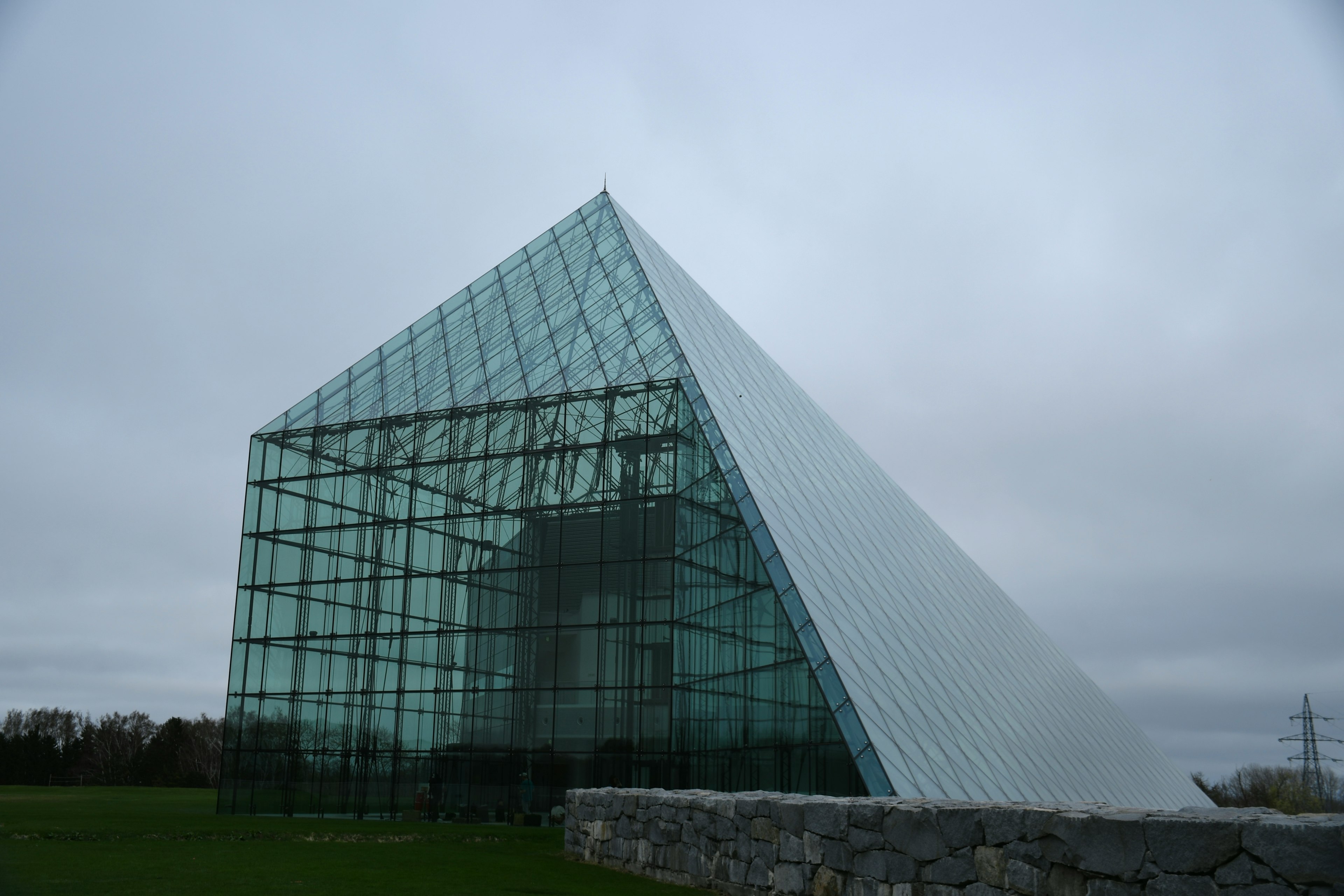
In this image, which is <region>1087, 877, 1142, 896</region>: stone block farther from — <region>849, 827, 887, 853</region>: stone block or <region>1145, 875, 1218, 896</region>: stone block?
<region>849, 827, 887, 853</region>: stone block

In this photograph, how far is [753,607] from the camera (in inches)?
908

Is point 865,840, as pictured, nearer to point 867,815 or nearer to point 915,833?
point 867,815

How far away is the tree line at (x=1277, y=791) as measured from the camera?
55.7 metres

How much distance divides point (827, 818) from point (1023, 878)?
95.9 inches

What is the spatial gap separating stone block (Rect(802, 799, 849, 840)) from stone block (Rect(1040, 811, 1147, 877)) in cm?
239

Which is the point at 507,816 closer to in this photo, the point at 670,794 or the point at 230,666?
the point at 230,666

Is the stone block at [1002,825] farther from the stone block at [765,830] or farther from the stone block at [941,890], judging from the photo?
the stone block at [765,830]

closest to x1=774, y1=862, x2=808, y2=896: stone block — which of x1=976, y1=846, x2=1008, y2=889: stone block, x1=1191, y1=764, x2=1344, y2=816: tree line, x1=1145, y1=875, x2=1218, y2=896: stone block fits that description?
x1=976, y1=846, x2=1008, y2=889: stone block

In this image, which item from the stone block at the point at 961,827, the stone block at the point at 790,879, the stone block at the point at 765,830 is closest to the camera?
the stone block at the point at 961,827

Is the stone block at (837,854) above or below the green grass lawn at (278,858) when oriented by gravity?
above

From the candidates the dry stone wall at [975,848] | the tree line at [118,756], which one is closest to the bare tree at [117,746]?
the tree line at [118,756]

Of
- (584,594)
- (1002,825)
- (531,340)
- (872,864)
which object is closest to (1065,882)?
(1002,825)

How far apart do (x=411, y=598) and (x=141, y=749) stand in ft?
178

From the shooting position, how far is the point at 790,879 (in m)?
10.8
